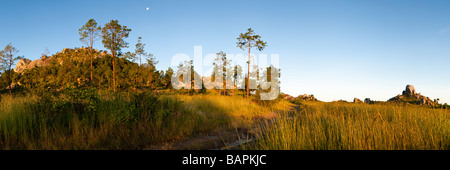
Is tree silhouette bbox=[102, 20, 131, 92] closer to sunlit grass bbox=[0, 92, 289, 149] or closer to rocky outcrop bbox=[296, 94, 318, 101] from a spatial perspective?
sunlit grass bbox=[0, 92, 289, 149]

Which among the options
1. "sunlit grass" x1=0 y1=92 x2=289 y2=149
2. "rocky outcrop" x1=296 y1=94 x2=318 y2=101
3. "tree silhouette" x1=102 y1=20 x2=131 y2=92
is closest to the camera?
"sunlit grass" x1=0 y1=92 x2=289 y2=149

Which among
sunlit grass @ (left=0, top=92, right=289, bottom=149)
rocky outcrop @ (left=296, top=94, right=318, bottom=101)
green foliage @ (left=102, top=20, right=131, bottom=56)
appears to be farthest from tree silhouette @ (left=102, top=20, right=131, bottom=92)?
rocky outcrop @ (left=296, top=94, right=318, bottom=101)

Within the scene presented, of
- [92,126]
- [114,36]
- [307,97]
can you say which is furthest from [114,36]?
[307,97]

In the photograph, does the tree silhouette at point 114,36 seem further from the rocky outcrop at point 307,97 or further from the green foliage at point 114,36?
the rocky outcrop at point 307,97

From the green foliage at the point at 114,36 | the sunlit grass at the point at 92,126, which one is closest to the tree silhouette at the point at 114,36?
the green foliage at the point at 114,36

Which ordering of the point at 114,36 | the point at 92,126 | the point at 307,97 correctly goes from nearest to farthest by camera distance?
the point at 92,126 < the point at 114,36 < the point at 307,97

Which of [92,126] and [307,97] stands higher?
[92,126]

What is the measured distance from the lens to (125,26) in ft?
70.3

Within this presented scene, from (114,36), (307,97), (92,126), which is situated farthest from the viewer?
(307,97)

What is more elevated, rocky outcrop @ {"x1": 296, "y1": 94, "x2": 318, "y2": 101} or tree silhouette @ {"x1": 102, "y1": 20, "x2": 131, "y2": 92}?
tree silhouette @ {"x1": 102, "y1": 20, "x2": 131, "y2": 92}

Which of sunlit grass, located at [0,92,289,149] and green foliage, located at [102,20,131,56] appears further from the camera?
green foliage, located at [102,20,131,56]

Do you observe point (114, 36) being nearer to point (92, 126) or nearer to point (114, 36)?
point (114, 36)
